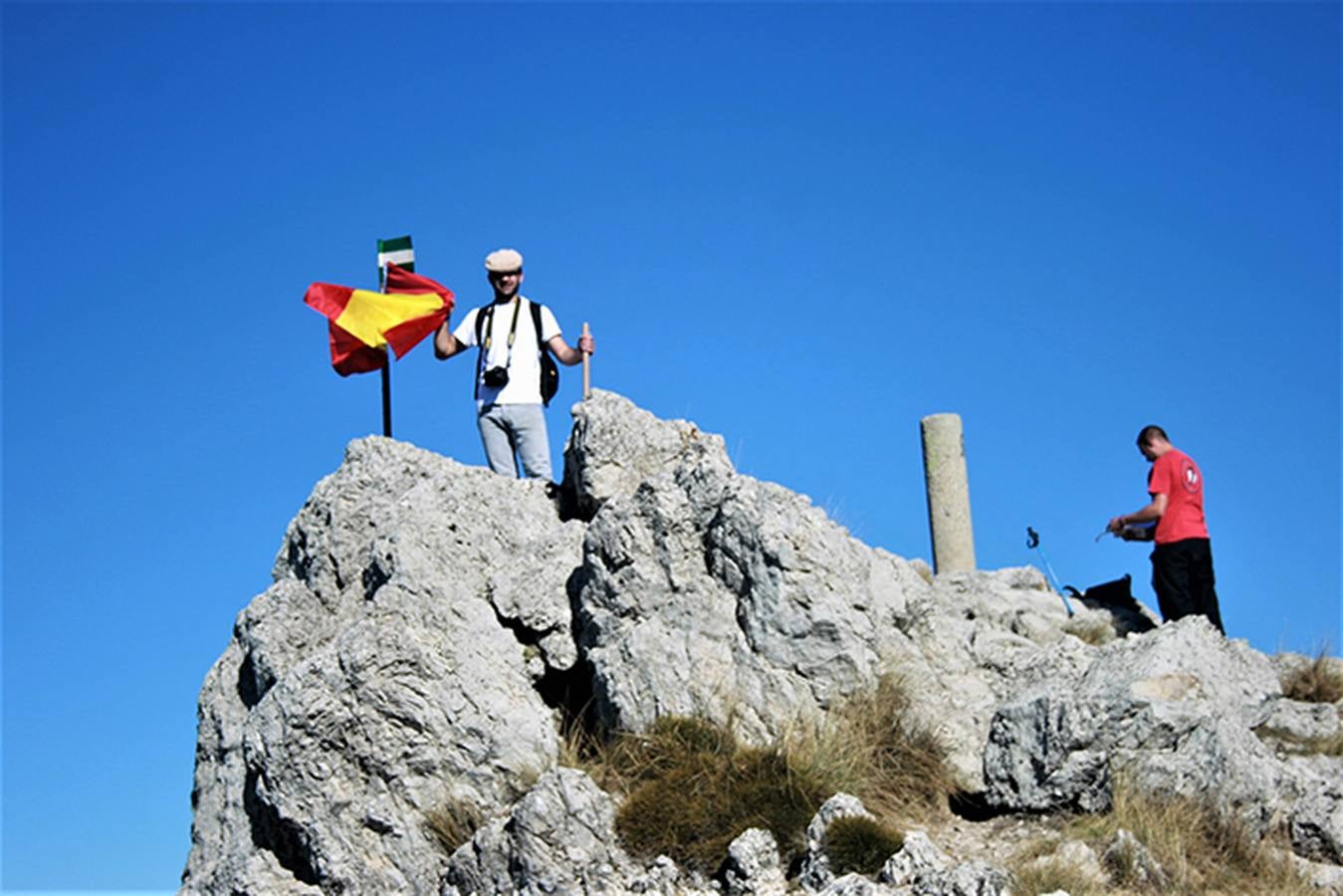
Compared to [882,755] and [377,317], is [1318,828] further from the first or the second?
[377,317]

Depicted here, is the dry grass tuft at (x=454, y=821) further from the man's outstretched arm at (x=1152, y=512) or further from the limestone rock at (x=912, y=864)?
the man's outstretched arm at (x=1152, y=512)

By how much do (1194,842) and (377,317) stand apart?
32.5 ft

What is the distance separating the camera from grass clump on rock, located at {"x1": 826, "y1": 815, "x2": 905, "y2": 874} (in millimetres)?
10797

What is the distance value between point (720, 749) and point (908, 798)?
1.43 metres

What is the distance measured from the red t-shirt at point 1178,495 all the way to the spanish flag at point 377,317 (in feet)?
24.3

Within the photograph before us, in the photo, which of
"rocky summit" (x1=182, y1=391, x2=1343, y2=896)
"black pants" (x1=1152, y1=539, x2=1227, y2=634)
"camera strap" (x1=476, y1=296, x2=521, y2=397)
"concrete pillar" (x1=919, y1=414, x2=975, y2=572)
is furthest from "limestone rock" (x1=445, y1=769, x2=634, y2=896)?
"concrete pillar" (x1=919, y1=414, x2=975, y2=572)

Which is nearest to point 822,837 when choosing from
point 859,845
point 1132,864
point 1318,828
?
point 859,845

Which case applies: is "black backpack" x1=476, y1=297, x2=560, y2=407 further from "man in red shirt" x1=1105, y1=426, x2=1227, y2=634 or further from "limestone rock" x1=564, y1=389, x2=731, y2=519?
"man in red shirt" x1=1105, y1=426, x2=1227, y2=634

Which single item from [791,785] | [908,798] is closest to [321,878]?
[791,785]

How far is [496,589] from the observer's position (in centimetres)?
1382

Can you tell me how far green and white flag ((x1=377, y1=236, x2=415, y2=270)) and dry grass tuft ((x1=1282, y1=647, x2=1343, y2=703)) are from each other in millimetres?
9742

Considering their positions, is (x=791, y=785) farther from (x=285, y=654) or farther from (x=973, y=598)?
(x=973, y=598)

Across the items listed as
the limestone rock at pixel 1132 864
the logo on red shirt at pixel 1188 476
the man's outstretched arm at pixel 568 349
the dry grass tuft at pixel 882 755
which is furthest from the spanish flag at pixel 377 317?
the limestone rock at pixel 1132 864

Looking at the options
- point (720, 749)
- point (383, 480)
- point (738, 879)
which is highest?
point (383, 480)
